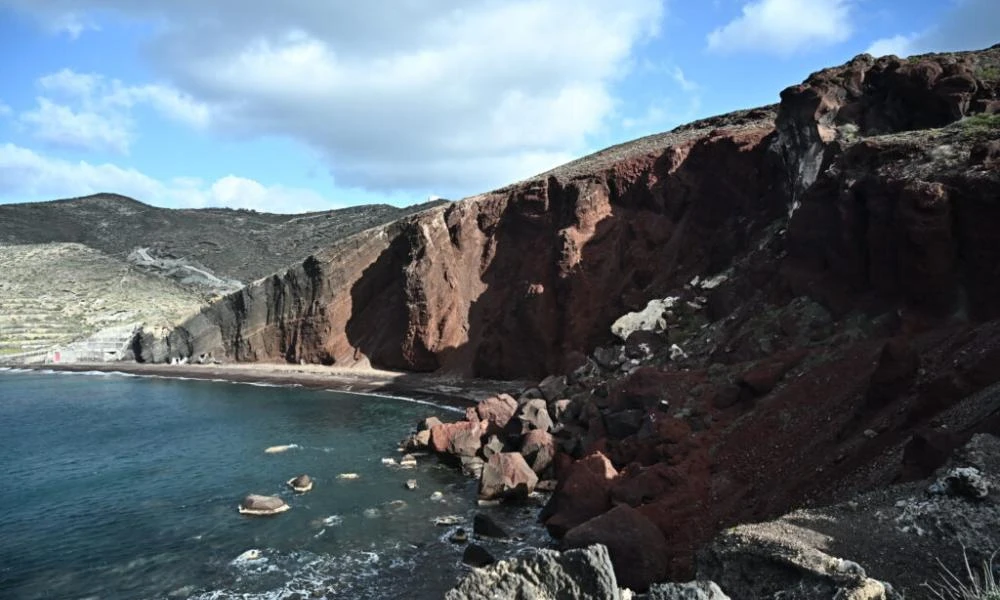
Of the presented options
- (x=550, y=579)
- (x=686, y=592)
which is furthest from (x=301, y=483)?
(x=686, y=592)

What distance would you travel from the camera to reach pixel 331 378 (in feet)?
202

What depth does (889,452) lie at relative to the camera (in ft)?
46.3

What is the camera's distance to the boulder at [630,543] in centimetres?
1634

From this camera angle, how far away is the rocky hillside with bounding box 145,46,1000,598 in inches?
654

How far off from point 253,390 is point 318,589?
145ft

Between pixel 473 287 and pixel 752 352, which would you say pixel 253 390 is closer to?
pixel 473 287

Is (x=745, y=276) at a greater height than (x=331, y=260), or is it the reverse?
(x=331, y=260)

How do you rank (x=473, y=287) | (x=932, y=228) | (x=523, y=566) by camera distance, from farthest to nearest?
1. (x=473, y=287)
2. (x=932, y=228)
3. (x=523, y=566)

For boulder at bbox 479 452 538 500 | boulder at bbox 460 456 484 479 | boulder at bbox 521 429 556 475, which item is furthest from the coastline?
boulder at bbox 479 452 538 500

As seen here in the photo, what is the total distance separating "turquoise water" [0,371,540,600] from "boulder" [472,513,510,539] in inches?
44.5

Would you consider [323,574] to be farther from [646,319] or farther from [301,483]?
[646,319]

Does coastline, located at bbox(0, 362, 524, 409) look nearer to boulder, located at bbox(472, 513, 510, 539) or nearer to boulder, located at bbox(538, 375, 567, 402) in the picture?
boulder, located at bbox(538, 375, 567, 402)

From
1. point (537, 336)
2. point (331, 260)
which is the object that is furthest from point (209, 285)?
point (537, 336)

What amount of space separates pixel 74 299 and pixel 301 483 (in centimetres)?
8721
